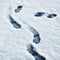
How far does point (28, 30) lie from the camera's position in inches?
128

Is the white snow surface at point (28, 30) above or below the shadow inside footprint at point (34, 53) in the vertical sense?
above

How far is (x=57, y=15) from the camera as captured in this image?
3.55m

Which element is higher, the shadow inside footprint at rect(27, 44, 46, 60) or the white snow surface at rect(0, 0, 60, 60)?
the white snow surface at rect(0, 0, 60, 60)

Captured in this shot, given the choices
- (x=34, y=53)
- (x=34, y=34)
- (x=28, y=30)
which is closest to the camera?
(x=34, y=53)

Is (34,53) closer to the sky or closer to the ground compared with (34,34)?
closer to the ground

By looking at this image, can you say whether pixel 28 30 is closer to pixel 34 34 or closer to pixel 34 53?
pixel 34 34

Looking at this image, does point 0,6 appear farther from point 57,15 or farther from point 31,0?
point 57,15

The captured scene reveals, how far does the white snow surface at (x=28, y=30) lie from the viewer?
277 centimetres

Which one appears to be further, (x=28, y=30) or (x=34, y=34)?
(x=28, y=30)

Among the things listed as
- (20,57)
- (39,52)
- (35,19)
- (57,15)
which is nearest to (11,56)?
(20,57)

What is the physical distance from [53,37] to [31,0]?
1367 mm

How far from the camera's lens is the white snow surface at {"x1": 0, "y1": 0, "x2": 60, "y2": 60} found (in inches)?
109

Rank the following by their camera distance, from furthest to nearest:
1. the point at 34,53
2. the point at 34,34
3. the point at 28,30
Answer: the point at 28,30
the point at 34,34
the point at 34,53

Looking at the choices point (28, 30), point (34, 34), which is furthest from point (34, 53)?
point (28, 30)
